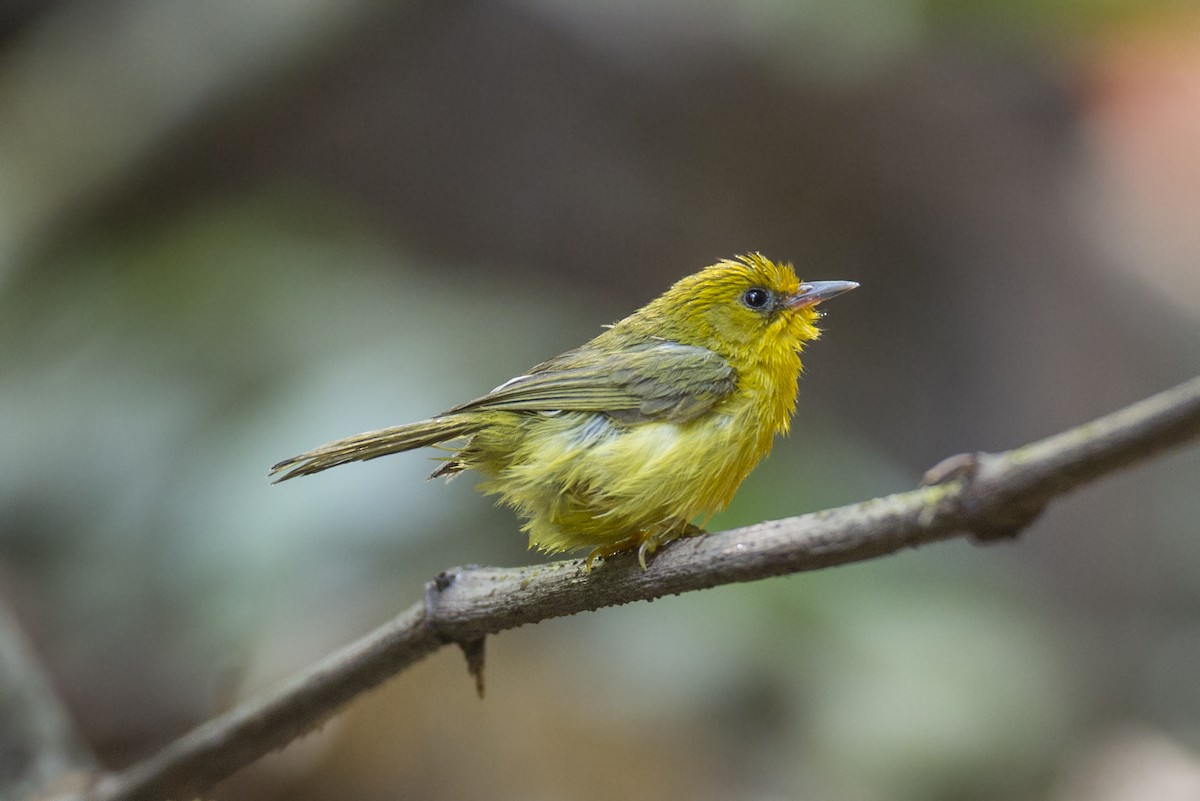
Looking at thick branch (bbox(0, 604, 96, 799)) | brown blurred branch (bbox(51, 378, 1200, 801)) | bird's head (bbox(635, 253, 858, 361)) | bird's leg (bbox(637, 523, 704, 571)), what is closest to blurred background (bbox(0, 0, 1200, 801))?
thick branch (bbox(0, 604, 96, 799))

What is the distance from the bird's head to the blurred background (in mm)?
2046

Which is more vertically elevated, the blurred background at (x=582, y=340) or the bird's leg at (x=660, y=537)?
the blurred background at (x=582, y=340)

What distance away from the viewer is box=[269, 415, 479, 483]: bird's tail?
7.43 ft

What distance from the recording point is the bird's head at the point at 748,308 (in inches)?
113

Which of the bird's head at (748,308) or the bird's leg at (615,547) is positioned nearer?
the bird's leg at (615,547)

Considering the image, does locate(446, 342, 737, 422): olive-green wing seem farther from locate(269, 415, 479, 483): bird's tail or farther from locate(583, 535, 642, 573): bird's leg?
locate(583, 535, 642, 573): bird's leg

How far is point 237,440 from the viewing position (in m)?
5.14

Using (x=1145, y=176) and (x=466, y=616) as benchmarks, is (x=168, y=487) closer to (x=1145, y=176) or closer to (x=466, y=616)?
(x=466, y=616)

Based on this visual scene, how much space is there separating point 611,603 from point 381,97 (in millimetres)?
6718

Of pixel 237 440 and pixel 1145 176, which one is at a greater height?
pixel 1145 176

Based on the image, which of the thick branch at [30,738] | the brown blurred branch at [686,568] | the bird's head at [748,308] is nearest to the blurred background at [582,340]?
the thick branch at [30,738]

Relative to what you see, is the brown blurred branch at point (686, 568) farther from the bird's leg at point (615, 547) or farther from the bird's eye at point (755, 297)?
the bird's eye at point (755, 297)

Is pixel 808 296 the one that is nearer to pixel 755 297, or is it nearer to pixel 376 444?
pixel 755 297

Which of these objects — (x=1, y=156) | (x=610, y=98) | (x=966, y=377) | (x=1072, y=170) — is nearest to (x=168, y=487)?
(x=1, y=156)
